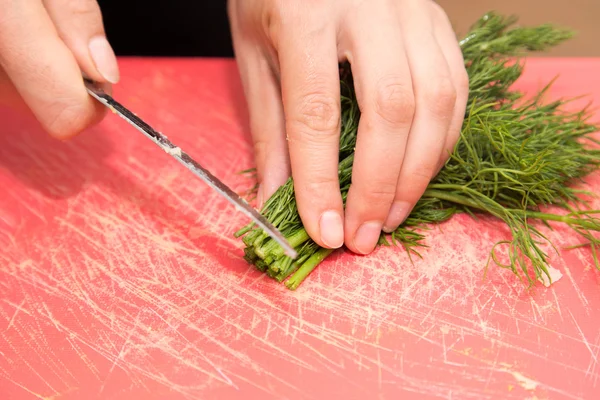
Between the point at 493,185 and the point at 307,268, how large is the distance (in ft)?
1.55

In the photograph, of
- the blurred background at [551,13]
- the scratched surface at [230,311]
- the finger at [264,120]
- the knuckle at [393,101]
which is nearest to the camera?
the scratched surface at [230,311]

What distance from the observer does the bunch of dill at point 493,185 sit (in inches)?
48.8

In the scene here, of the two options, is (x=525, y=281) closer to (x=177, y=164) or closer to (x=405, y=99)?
(x=405, y=99)

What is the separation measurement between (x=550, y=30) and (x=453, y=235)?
0.75m

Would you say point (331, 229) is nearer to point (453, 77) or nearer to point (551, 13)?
point (453, 77)

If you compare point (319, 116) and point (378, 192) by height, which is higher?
point (319, 116)

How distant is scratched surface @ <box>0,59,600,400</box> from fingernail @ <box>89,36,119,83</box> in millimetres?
347

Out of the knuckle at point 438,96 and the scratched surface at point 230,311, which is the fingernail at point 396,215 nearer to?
the scratched surface at point 230,311

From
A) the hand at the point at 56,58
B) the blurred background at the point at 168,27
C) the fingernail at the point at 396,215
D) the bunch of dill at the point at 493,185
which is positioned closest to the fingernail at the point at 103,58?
the hand at the point at 56,58

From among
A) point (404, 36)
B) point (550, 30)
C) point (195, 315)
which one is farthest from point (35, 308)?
point (550, 30)

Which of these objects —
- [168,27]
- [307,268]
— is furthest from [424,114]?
[168,27]

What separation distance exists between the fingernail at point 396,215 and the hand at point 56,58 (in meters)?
0.69

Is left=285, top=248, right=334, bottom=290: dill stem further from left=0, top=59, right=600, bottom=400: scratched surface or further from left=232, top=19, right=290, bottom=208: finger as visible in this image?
left=232, top=19, right=290, bottom=208: finger

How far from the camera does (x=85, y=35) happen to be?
49.8 inches
